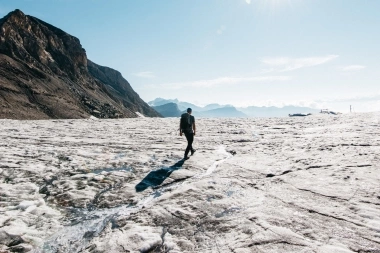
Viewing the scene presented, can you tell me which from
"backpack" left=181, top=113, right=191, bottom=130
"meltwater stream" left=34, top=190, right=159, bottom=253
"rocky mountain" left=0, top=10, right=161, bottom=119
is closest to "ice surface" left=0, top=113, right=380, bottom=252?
"meltwater stream" left=34, top=190, right=159, bottom=253

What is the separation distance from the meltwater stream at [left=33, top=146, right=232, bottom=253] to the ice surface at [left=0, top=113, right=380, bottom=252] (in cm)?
2

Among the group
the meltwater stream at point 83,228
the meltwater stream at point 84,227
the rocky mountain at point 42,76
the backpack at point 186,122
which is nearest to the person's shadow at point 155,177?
the meltwater stream at point 84,227

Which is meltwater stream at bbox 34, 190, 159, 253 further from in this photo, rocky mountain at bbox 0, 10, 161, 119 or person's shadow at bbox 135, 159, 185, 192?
rocky mountain at bbox 0, 10, 161, 119

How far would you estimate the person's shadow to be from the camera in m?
7.82

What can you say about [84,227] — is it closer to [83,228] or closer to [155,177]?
[83,228]

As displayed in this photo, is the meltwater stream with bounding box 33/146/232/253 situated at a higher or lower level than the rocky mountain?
lower

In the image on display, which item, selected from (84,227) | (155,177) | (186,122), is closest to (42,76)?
(186,122)

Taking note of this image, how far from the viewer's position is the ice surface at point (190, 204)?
4625 millimetres

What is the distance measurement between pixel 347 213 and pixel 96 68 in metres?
135

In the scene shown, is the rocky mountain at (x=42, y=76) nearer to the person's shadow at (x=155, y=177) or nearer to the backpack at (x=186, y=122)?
the backpack at (x=186, y=122)

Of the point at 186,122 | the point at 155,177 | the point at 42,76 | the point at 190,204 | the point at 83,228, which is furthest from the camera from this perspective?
the point at 42,76

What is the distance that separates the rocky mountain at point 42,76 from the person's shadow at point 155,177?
34812mm

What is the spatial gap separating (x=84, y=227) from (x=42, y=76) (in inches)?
2241

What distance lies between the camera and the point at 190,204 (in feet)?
20.5
